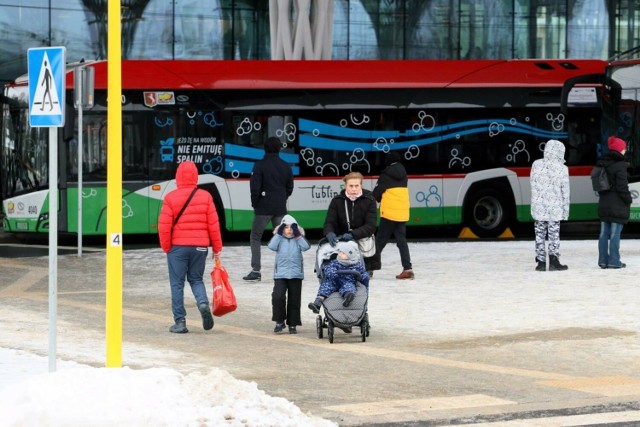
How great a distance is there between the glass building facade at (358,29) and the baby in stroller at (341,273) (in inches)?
1017

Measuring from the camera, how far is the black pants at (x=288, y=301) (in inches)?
514

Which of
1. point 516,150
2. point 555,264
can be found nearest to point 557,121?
point 516,150

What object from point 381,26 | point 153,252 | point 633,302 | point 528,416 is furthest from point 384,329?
point 381,26

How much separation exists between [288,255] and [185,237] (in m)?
0.95

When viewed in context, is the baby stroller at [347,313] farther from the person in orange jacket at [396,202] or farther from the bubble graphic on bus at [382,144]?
the bubble graphic on bus at [382,144]

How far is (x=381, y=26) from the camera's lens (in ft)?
136

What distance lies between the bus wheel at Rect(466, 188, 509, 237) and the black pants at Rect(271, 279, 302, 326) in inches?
495

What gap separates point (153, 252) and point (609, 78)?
28.1 feet

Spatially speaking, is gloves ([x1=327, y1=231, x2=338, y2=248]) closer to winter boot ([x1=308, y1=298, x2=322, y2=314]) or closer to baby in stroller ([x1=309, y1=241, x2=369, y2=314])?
baby in stroller ([x1=309, y1=241, x2=369, y2=314])

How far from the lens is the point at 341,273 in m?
12.6

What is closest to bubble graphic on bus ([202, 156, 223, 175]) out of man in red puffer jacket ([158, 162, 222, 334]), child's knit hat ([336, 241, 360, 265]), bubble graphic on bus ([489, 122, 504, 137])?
bubble graphic on bus ([489, 122, 504, 137])

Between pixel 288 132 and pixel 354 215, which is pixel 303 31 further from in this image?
pixel 354 215

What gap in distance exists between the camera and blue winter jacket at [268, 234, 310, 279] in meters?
13.0

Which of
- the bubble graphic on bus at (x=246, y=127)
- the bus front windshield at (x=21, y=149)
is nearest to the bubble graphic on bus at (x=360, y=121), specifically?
the bubble graphic on bus at (x=246, y=127)
